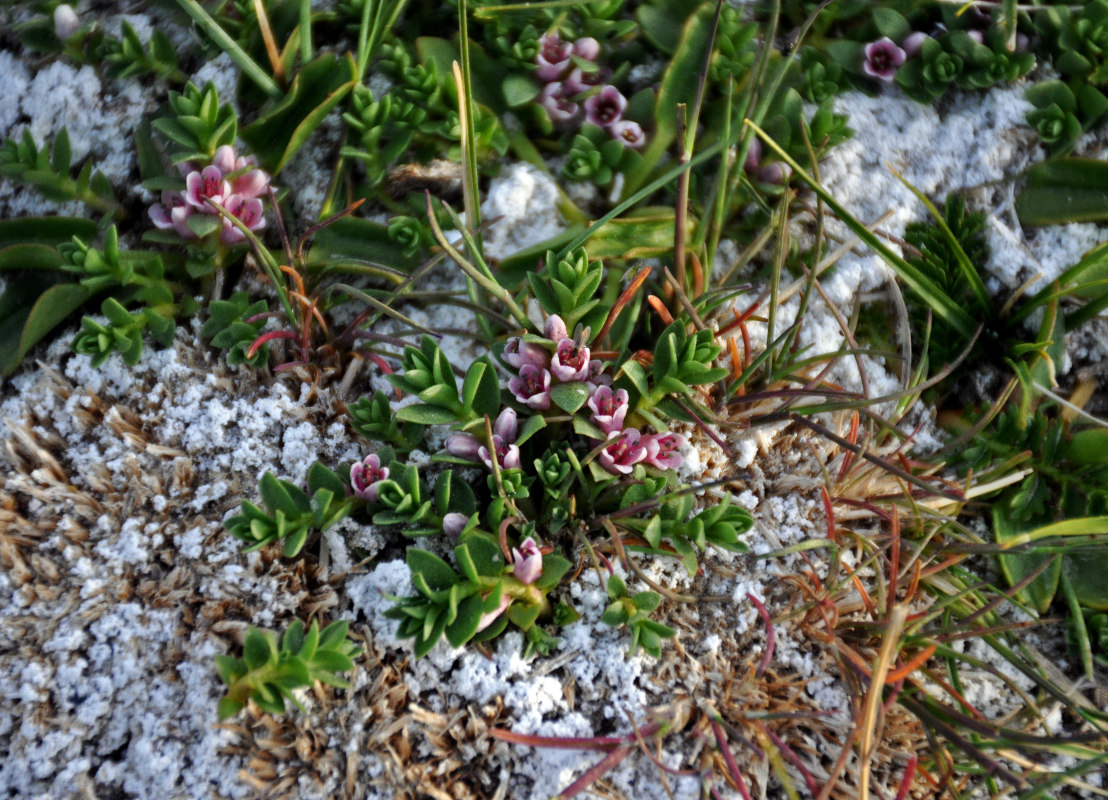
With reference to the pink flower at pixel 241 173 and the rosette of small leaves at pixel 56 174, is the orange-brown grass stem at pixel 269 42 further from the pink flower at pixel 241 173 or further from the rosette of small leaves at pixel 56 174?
the rosette of small leaves at pixel 56 174

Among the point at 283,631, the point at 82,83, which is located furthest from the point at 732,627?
the point at 82,83

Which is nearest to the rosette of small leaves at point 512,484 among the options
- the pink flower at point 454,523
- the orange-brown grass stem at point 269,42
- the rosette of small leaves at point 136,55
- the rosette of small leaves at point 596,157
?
the pink flower at point 454,523

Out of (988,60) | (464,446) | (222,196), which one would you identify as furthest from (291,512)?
(988,60)

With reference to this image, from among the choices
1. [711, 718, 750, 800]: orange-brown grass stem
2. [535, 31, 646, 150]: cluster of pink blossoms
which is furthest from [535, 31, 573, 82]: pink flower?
[711, 718, 750, 800]: orange-brown grass stem

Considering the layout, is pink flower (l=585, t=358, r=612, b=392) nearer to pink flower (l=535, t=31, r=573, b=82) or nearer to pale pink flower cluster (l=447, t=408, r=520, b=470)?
pale pink flower cluster (l=447, t=408, r=520, b=470)

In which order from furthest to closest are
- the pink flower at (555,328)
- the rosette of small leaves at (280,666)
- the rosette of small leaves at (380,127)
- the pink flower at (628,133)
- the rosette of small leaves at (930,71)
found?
the rosette of small leaves at (930,71) → the pink flower at (628,133) → the rosette of small leaves at (380,127) → the pink flower at (555,328) → the rosette of small leaves at (280,666)

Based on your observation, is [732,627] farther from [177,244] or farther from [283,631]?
[177,244]

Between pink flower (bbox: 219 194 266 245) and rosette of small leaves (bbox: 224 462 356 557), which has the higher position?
pink flower (bbox: 219 194 266 245)

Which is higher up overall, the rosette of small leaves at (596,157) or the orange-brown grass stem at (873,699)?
the rosette of small leaves at (596,157)
